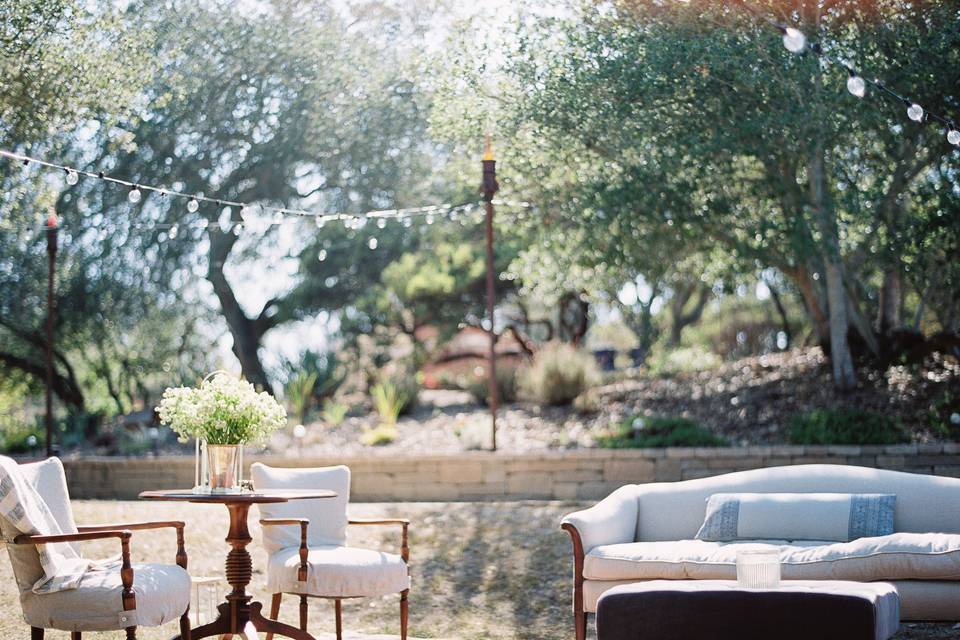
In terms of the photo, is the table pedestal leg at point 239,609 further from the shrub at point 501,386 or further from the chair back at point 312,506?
the shrub at point 501,386

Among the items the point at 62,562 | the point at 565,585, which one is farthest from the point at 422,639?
the point at 62,562

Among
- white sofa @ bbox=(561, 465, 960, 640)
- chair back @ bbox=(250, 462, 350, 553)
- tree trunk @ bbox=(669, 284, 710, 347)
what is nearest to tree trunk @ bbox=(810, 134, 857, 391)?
white sofa @ bbox=(561, 465, 960, 640)

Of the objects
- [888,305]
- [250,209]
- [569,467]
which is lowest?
[569,467]

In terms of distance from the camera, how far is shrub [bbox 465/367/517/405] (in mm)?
11578

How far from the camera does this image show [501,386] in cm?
1157

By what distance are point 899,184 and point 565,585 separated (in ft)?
15.5

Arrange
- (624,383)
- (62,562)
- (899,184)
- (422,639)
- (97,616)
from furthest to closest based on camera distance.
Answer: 1. (624,383)
2. (899,184)
3. (422,639)
4. (62,562)
5. (97,616)

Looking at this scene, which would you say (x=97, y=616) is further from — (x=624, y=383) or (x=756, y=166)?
(x=624, y=383)

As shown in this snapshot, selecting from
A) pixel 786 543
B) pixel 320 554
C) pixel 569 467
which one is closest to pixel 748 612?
pixel 786 543

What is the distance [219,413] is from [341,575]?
2.76 feet

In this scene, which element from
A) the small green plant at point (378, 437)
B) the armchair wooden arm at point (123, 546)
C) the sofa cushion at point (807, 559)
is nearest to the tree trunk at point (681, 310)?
the small green plant at point (378, 437)

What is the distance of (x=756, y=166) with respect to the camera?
9.19 m

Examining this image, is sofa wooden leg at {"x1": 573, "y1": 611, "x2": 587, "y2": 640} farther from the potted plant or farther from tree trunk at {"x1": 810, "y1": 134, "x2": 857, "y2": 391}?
tree trunk at {"x1": 810, "y1": 134, "x2": 857, "y2": 391}

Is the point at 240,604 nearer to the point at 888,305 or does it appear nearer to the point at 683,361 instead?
the point at 888,305
